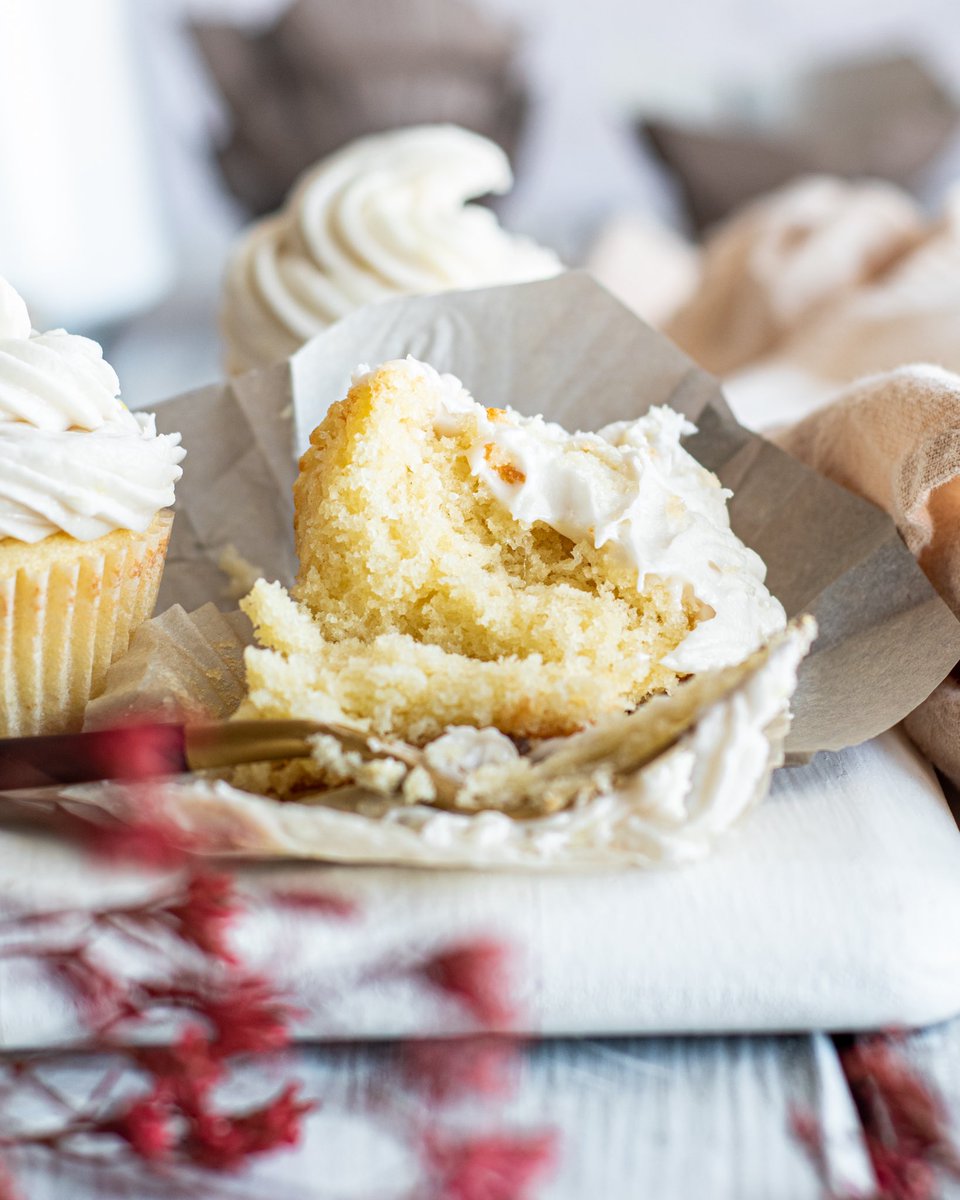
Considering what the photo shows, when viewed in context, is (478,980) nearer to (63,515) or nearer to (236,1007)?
(236,1007)

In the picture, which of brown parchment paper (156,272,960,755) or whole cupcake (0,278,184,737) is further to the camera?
brown parchment paper (156,272,960,755)

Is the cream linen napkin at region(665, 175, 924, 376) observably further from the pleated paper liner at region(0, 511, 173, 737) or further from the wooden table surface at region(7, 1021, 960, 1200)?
the wooden table surface at region(7, 1021, 960, 1200)

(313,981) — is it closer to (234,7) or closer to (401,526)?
(401,526)

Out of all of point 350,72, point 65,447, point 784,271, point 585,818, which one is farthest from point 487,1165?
point 350,72

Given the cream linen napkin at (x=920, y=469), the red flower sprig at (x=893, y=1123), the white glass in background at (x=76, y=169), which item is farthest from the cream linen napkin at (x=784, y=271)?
the red flower sprig at (x=893, y=1123)

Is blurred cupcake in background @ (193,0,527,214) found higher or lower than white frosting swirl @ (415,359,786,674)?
lower

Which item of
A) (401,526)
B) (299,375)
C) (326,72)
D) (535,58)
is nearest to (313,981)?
(401,526)

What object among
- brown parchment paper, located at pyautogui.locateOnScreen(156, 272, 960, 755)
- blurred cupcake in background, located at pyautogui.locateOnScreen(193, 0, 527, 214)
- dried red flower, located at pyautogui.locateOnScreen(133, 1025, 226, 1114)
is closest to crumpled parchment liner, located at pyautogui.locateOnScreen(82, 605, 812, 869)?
dried red flower, located at pyautogui.locateOnScreen(133, 1025, 226, 1114)

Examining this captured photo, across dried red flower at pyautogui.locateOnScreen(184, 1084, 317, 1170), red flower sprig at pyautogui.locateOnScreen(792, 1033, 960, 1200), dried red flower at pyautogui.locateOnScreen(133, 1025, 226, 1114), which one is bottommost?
red flower sprig at pyautogui.locateOnScreen(792, 1033, 960, 1200)
